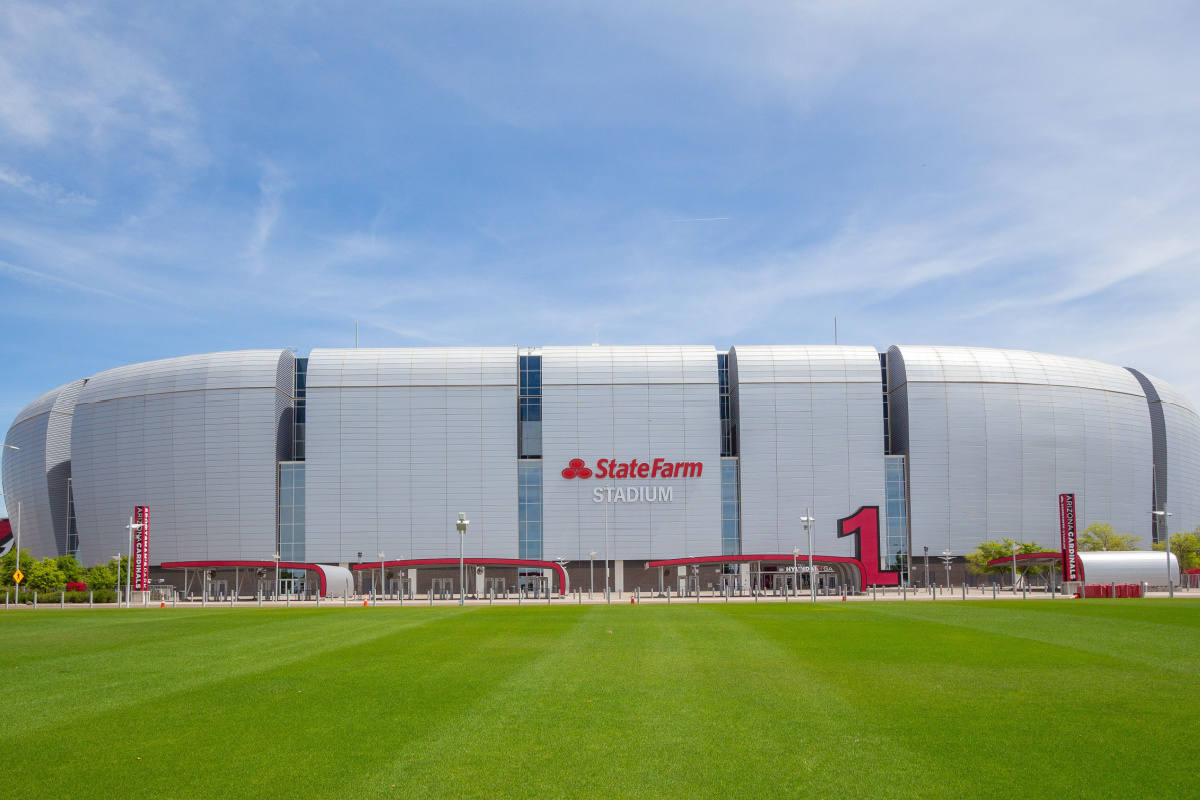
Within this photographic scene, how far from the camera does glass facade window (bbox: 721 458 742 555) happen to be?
318ft

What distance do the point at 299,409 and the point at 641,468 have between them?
124 feet

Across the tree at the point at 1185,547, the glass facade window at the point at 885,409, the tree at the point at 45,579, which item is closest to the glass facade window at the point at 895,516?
the glass facade window at the point at 885,409

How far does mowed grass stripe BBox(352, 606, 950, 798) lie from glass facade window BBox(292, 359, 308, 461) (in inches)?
3424

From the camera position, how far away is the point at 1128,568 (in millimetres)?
67250

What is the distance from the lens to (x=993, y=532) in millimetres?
96438

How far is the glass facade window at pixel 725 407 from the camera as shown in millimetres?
99875

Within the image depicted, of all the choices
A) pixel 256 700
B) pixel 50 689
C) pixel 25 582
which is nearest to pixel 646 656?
pixel 256 700

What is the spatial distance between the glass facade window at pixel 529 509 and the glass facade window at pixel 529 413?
141 centimetres

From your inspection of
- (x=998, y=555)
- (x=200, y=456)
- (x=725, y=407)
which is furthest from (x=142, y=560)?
(x=998, y=555)

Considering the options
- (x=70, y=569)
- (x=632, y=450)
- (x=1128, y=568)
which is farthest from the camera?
(x=632, y=450)

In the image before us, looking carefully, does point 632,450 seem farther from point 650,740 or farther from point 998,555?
point 650,740

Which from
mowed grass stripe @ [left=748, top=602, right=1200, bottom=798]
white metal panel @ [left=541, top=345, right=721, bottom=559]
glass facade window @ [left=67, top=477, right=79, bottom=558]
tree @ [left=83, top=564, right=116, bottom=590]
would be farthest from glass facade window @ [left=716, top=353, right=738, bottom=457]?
mowed grass stripe @ [left=748, top=602, right=1200, bottom=798]

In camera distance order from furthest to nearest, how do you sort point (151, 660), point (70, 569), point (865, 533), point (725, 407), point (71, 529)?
point (71, 529) → point (725, 407) → point (865, 533) → point (70, 569) → point (151, 660)

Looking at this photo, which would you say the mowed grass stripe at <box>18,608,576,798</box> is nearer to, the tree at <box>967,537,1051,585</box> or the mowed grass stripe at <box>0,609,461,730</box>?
the mowed grass stripe at <box>0,609,461,730</box>
